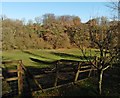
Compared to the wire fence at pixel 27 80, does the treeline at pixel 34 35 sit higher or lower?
higher

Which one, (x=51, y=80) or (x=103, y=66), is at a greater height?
(x=103, y=66)

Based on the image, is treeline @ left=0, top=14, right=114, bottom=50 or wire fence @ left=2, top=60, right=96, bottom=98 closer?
wire fence @ left=2, top=60, right=96, bottom=98

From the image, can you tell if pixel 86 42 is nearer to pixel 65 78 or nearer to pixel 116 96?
pixel 65 78

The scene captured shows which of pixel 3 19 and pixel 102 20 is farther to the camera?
pixel 3 19

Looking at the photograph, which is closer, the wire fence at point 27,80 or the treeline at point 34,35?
the wire fence at point 27,80

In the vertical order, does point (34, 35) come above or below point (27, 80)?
above

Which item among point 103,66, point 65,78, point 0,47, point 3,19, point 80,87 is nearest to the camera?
point 103,66

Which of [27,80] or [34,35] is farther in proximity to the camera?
[34,35]

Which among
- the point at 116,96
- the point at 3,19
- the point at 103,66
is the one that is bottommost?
the point at 116,96

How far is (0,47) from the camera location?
40531 mm

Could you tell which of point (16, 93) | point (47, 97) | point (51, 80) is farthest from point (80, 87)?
point (16, 93)

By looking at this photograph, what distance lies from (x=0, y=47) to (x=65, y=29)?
46.2 feet

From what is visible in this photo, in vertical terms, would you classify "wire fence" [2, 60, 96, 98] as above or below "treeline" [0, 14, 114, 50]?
below

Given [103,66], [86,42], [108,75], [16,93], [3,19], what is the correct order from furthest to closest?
[3,19], [86,42], [108,75], [103,66], [16,93]
